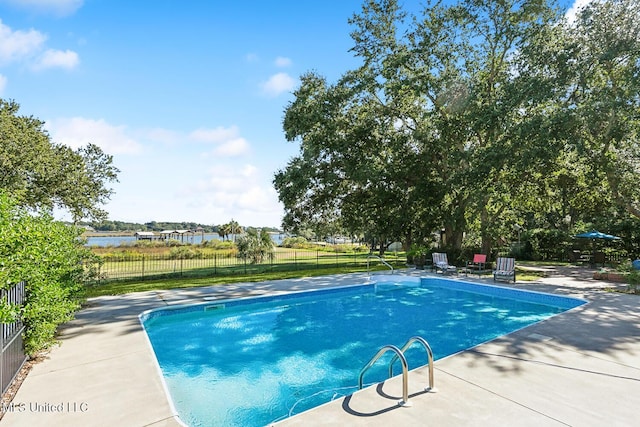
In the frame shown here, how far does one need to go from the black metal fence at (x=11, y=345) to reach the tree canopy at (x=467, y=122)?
1318 cm

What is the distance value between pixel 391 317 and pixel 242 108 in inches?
452

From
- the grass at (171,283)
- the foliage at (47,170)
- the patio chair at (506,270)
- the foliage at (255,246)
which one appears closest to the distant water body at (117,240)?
the foliage at (255,246)

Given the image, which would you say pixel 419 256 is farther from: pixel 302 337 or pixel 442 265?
pixel 302 337

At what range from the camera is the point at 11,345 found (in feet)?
14.0

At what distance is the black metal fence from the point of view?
395 centimetres

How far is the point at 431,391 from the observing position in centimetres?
401

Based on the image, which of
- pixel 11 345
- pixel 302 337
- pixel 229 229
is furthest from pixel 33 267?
pixel 229 229

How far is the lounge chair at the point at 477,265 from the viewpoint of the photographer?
14.9 meters

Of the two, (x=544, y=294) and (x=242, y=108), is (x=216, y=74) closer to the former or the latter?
(x=242, y=108)

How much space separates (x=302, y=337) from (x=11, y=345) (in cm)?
505

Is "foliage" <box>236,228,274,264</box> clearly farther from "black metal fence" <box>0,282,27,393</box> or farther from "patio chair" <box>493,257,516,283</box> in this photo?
"black metal fence" <box>0,282,27,393</box>

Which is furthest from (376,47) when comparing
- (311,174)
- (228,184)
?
(228,184)

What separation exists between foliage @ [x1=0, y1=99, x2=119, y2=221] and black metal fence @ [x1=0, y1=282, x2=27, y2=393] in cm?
1004

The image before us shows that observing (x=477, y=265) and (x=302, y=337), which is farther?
(x=477, y=265)
